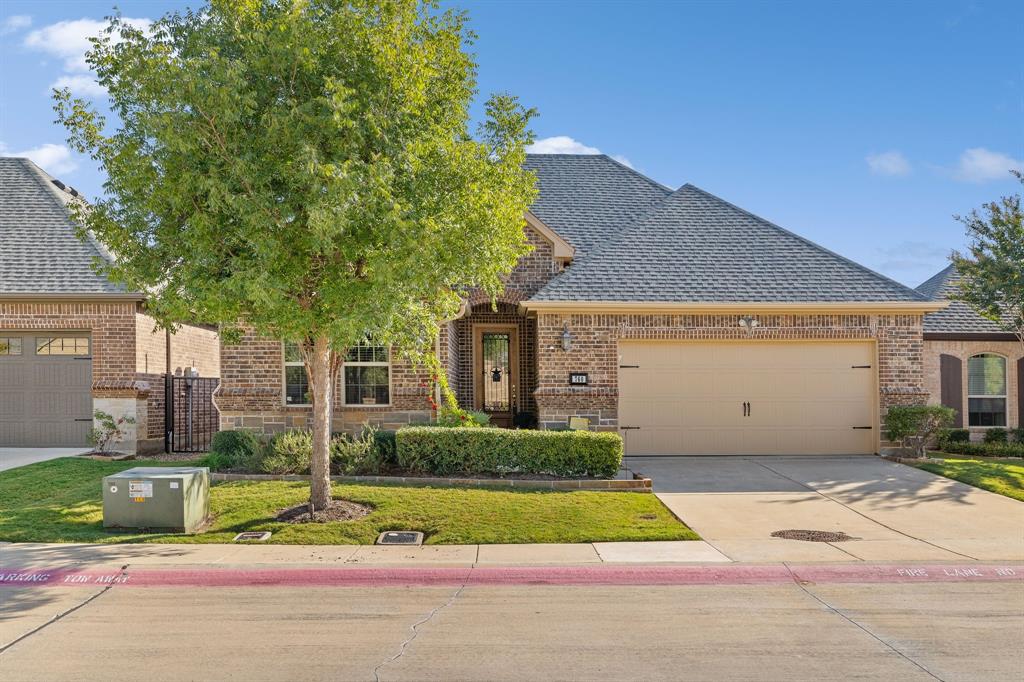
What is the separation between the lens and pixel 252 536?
917 cm

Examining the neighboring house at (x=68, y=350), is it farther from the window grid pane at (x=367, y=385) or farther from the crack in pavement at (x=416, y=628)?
the crack in pavement at (x=416, y=628)


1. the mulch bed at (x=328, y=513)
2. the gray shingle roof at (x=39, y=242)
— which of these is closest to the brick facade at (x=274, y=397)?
the gray shingle roof at (x=39, y=242)

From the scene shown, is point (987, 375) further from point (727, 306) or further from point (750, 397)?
point (727, 306)

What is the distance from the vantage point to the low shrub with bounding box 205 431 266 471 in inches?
511

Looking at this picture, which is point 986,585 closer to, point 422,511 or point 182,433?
point 422,511

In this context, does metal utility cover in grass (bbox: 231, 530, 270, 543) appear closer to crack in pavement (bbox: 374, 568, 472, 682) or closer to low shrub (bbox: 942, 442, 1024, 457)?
crack in pavement (bbox: 374, 568, 472, 682)

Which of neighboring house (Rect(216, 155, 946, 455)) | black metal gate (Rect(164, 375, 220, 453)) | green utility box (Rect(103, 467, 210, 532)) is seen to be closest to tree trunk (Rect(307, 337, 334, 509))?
green utility box (Rect(103, 467, 210, 532))

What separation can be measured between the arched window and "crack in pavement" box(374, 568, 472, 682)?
16.2m

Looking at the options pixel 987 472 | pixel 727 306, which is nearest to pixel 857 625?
pixel 987 472

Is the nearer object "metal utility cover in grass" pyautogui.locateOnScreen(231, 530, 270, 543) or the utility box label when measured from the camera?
"metal utility cover in grass" pyautogui.locateOnScreen(231, 530, 270, 543)

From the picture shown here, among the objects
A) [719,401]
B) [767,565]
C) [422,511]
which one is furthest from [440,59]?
[719,401]

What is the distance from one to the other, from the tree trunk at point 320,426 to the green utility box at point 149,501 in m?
1.56

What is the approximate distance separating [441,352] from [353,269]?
20.9 ft

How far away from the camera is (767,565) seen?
7.88 metres
